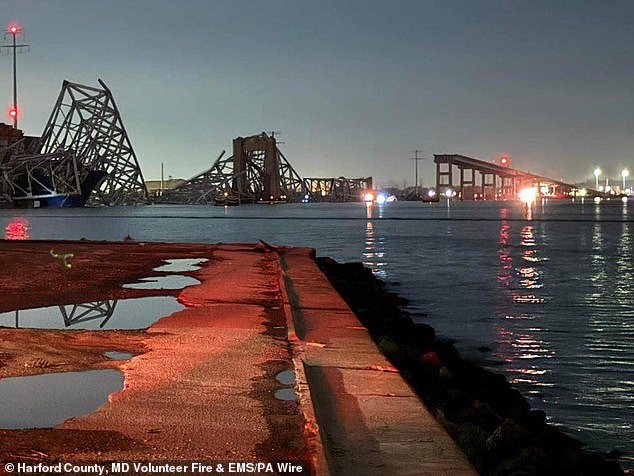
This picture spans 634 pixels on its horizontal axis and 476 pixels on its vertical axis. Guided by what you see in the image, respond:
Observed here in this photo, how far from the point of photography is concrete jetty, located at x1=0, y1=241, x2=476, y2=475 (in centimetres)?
410

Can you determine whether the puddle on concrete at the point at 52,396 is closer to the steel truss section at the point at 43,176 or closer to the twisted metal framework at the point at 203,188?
the steel truss section at the point at 43,176

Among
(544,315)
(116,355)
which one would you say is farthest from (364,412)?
(544,315)

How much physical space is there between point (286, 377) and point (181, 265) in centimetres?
1065

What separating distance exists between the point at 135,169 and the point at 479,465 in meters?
112

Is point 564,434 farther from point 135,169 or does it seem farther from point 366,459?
point 135,169

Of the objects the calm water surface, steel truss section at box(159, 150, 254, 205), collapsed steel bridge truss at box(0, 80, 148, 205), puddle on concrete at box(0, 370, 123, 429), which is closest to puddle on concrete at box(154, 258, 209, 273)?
the calm water surface

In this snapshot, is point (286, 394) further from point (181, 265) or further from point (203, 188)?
point (203, 188)

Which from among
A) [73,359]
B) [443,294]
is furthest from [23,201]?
[73,359]

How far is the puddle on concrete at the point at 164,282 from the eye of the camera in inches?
484

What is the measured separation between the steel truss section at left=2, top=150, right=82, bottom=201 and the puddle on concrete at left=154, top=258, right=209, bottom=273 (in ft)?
277

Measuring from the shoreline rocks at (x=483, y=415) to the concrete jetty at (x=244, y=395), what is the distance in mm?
427

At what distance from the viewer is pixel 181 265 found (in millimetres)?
16156

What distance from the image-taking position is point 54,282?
40.7 ft

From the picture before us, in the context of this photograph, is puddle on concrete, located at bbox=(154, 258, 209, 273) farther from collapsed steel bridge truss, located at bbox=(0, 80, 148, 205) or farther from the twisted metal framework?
the twisted metal framework
